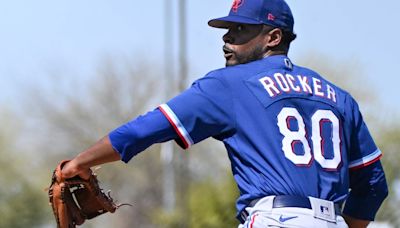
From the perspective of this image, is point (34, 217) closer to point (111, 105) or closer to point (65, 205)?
point (111, 105)

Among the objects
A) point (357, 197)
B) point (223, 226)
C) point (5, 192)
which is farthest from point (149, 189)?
point (357, 197)

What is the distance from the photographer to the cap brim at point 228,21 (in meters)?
4.83

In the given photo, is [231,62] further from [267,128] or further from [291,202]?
[291,202]

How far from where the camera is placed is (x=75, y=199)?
496 cm

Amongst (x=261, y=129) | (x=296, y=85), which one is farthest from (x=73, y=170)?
(x=296, y=85)

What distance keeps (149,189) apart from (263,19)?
3648cm

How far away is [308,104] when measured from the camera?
4723 millimetres

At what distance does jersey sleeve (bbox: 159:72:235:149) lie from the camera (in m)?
4.51

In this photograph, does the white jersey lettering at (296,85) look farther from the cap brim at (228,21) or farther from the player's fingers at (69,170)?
the player's fingers at (69,170)

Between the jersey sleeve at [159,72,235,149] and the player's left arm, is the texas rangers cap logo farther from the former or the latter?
the player's left arm

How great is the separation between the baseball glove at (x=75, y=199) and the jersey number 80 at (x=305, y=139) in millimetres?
946

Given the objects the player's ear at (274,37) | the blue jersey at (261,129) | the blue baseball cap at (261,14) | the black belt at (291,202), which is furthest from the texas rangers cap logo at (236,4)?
the black belt at (291,202)

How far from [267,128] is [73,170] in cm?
91

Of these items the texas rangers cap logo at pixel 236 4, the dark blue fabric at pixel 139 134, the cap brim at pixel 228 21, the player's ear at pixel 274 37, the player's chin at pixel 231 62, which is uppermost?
the texas rangers cap logo at pixel 236 4
